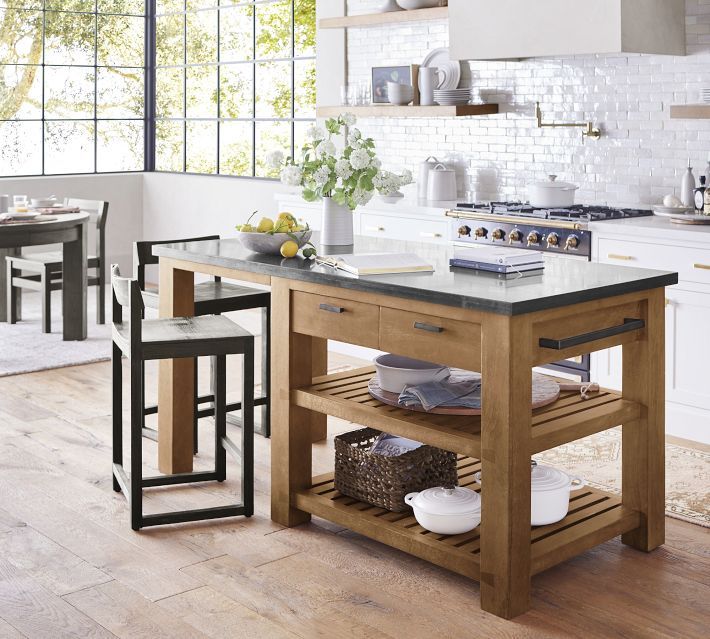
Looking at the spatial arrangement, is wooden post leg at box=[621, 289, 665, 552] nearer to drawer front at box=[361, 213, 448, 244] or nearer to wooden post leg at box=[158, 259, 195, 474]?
wooden post leg at box=[158, 259, 195, 474]

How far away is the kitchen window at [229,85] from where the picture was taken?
9.54m

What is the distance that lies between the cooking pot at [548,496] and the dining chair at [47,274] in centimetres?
449

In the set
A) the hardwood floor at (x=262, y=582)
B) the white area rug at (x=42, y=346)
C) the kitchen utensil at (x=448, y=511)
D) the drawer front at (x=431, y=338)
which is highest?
the drawer front at (x=431, y=338)

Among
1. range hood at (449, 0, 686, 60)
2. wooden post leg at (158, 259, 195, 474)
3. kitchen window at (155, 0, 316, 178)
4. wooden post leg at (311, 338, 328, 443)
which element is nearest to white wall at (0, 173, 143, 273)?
kitchen window at (155, 0, 316, 178)

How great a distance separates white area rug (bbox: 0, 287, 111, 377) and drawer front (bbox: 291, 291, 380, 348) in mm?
3008

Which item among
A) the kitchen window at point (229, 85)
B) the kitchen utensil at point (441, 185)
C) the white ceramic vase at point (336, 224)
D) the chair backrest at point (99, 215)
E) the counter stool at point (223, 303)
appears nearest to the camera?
the white ceramic vase at point (336, 224)

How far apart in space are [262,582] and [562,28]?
11.4 feet

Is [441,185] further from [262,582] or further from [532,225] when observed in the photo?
[262,582]

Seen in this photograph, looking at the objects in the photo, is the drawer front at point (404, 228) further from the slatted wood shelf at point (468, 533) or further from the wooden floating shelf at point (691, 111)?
the slatted wood shelf at point (468, 533)

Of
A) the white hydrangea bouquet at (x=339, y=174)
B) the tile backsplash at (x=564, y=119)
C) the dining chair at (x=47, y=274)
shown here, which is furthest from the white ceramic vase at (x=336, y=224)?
the dining chair at (x=47, y=274)

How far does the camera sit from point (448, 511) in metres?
3.23

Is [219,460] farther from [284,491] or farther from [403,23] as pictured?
[403,23]

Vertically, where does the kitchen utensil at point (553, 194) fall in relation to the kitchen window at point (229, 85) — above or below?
below

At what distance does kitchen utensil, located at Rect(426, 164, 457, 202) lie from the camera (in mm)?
6418
